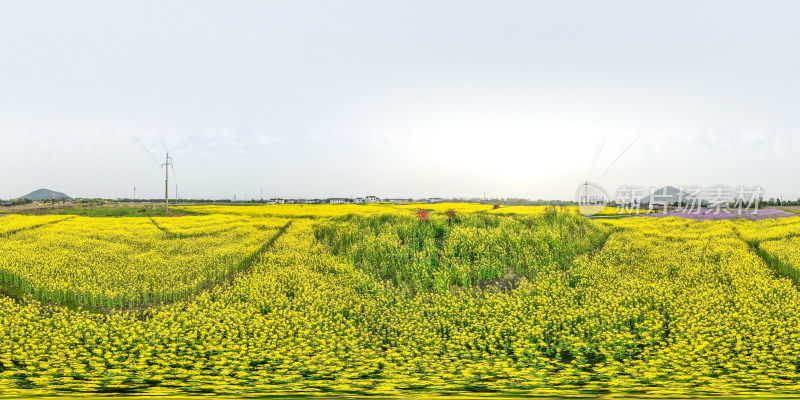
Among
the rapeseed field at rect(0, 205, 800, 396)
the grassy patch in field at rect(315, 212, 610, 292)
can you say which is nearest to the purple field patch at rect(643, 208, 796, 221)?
the rapeseed field at rect(0, 205, 800, 396)

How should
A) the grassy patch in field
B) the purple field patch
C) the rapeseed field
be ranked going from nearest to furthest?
1. the rapeseed field
2. the grassy patch in field
3. the purple field patch

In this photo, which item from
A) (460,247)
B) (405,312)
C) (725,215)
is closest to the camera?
(405,312)

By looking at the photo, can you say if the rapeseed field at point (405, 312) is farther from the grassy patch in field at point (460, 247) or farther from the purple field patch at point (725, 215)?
the purple field patch at point (725, 215)

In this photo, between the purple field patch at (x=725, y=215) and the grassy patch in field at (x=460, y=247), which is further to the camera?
the purple field patch at (x=725, y=215)

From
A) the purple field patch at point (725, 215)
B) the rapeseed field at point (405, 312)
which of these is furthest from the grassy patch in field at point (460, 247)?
the purple field patch at point (725, 215)

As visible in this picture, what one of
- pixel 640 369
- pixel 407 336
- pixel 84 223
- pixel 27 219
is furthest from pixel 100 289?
pixel 27 219

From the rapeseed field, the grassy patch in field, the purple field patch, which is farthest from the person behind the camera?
the purple field patch

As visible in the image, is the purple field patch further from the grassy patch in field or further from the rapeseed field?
the grassy patch in field

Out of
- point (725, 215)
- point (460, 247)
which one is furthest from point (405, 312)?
point (725, 215)

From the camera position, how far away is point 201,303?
8.78 meters

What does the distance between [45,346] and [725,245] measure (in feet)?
71.0

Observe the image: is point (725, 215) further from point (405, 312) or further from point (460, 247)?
point (405, 312)

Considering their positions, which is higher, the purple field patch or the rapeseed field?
the purple field patch

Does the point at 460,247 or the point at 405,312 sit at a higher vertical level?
the point at 460,247
